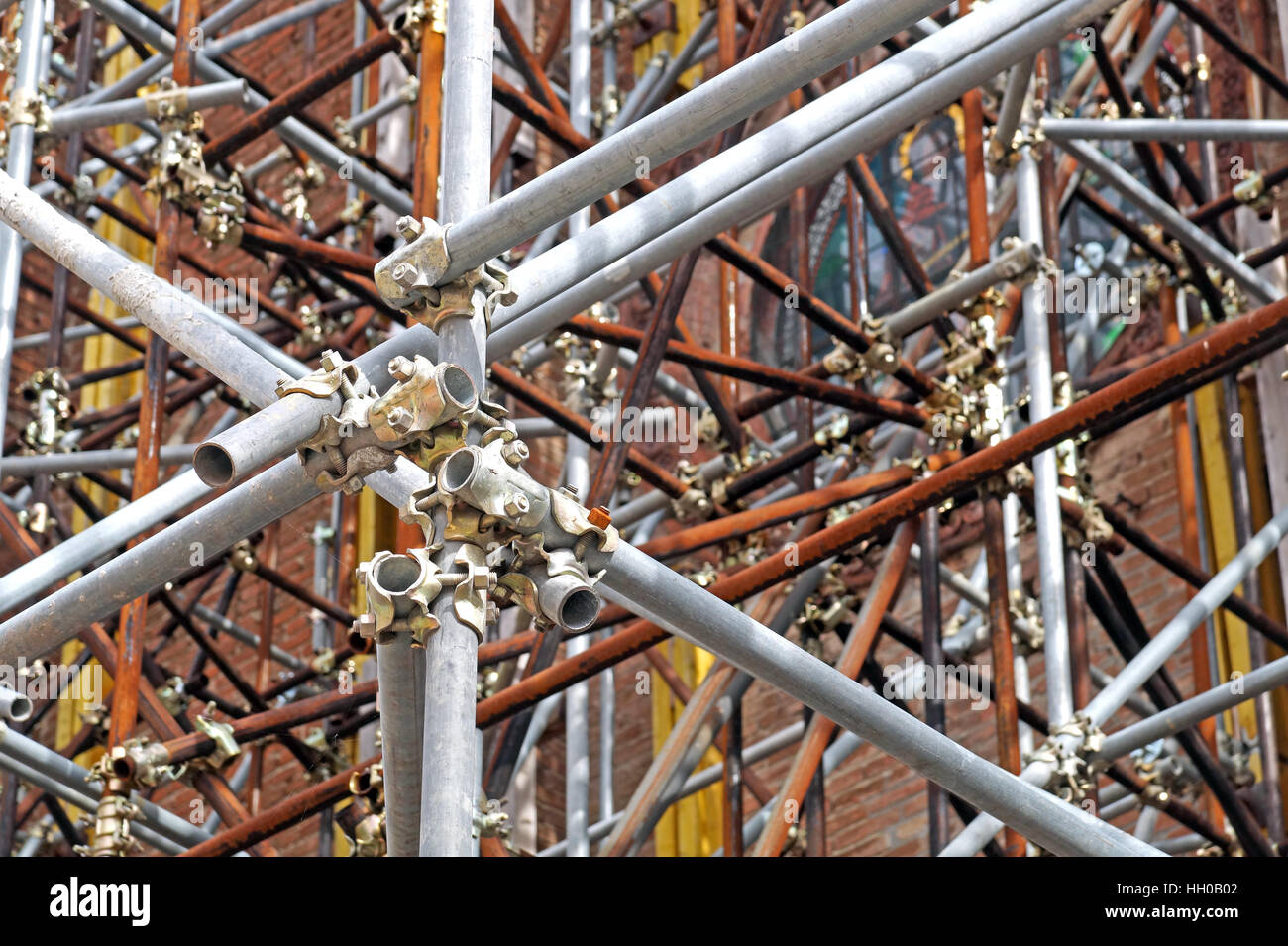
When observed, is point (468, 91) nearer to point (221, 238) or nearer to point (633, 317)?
point (221, 238)

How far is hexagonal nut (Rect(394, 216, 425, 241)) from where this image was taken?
5.29 m

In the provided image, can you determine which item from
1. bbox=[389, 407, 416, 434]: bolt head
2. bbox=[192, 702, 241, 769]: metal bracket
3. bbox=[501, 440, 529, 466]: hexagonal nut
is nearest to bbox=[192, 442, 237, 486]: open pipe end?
bbox=[389, 407, 416, 434]: bolt head

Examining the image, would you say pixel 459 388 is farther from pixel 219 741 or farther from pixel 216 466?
pixel 219 741

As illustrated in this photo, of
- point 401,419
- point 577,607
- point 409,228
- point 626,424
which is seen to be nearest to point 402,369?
point 401,419

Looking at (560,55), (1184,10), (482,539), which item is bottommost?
(482,539)

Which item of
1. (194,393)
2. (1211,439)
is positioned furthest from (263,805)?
(1211,439)

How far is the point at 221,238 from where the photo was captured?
28.6 ft

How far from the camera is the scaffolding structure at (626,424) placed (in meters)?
5.28

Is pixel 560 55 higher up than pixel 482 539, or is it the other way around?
pixel 560 55

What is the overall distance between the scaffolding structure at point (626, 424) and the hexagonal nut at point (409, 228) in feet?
0.06

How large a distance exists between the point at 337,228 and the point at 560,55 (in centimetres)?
296

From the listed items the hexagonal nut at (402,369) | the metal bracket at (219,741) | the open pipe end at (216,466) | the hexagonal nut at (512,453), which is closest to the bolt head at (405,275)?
the hexagonal nut at (402,369)

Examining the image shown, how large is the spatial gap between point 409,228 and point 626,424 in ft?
8.39
